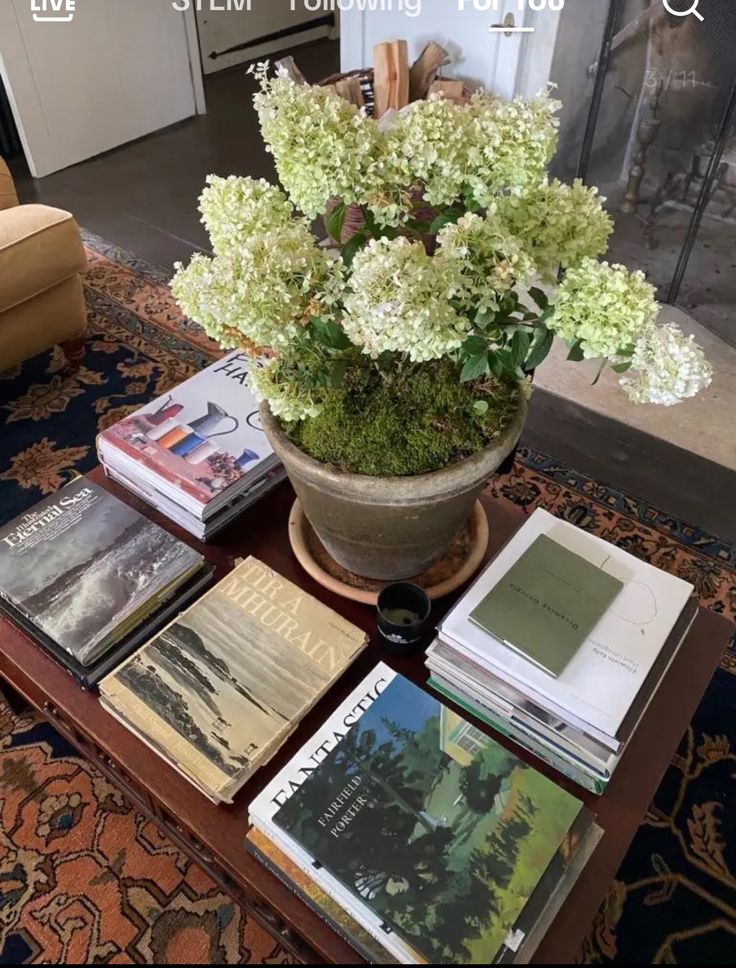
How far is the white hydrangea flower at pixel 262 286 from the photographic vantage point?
70cm

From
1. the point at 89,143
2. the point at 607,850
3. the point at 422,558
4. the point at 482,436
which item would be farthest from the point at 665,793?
the point at 89,143

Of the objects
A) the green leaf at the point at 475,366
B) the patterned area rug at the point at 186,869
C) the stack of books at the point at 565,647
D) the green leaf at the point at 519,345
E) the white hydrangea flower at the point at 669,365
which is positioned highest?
the white hydrangea flower at the point at 669,365

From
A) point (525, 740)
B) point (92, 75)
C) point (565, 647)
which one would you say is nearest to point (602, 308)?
point (565, 647)

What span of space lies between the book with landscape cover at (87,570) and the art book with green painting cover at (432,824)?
0.32 meters

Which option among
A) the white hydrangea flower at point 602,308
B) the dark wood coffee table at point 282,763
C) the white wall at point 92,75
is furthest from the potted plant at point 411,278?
the white wall at point 92,75

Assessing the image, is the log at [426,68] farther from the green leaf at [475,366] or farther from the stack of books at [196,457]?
the green leaf at [475,366]

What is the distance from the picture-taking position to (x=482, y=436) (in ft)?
2.91

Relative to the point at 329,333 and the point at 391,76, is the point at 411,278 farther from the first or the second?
the point at 391,76

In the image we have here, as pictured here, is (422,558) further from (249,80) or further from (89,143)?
(249,80)

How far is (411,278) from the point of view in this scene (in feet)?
2.09

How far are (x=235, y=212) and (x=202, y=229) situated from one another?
80.6 inches

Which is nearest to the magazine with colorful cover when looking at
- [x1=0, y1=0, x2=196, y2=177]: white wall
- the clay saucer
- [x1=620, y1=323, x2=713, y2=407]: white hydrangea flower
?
the clay saucer

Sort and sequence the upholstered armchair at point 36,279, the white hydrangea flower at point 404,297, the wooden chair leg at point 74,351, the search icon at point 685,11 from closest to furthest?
1. the white hydrangea flower at point 404,297
2. the upholstered armchair at point 36,279
3. the search icon at point 685,11
4. the wooden chair leg at point 74,351

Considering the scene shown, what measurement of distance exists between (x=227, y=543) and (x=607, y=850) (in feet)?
2.04
